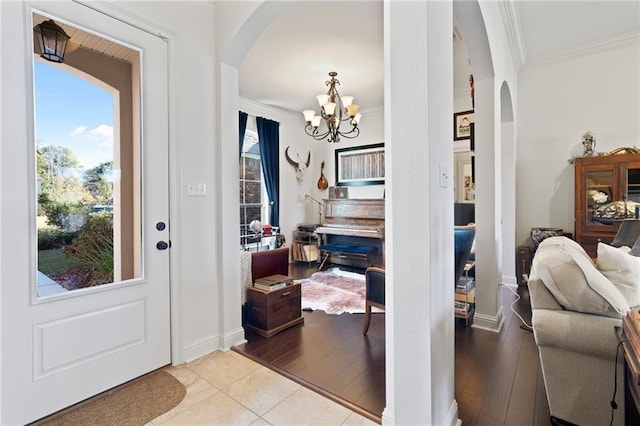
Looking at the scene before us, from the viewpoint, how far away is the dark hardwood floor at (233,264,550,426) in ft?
5.52

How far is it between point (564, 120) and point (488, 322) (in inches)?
118

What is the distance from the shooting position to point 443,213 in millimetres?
1435

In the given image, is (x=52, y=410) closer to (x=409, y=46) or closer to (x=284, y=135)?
(x=409, y=46)

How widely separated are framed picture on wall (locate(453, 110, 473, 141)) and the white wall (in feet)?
2.06

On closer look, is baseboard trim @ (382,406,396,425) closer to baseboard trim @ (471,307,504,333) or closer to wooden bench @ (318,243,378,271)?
baseboard trim @ (471,307,504,333)

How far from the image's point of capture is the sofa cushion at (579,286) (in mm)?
1378

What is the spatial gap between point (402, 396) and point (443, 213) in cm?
83

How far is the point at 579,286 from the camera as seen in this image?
1.42m

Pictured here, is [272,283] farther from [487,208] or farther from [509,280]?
[509,280]

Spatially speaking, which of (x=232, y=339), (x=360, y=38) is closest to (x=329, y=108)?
(x=360, y=38)

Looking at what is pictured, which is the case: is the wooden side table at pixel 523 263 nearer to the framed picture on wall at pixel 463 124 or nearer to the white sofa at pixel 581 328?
the framed picture on wall at pixel 463 124

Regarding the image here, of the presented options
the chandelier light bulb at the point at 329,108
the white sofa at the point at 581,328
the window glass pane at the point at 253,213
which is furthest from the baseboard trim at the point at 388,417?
the window glass pane at the point at 253,213

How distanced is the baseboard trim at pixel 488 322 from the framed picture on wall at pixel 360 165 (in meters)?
3.08

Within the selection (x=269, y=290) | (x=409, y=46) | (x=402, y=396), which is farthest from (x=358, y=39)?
(x=402, y=396)
